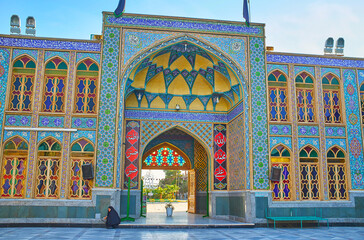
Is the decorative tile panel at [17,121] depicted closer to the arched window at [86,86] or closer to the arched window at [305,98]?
the arched window at [86,86]

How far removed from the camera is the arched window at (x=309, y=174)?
1089 centimetres

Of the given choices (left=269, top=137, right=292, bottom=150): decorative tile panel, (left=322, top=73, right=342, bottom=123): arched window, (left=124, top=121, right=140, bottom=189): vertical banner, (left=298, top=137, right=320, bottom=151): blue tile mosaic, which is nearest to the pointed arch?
(left=124, top=121, right=140, bottom=189): vertical banner

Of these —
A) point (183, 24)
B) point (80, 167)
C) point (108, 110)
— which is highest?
point (183, 24)

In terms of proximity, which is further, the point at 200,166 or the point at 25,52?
the point at 200,166

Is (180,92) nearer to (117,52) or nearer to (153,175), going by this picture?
(117,52)

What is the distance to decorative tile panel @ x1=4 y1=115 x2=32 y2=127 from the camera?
10109mm

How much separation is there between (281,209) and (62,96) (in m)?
7.24

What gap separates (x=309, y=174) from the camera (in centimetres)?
1099

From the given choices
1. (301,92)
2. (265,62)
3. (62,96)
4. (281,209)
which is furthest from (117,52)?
(281,209)

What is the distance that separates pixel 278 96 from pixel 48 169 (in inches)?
285

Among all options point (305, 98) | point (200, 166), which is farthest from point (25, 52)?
point (305, 98)

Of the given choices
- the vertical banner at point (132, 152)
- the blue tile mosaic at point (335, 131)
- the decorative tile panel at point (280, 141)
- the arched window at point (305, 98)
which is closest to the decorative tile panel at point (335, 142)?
the blue tile mosaic at point (335, 131)

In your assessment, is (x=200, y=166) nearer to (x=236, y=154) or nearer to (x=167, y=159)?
(x=167, y=159)

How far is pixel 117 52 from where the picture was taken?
1080cm
